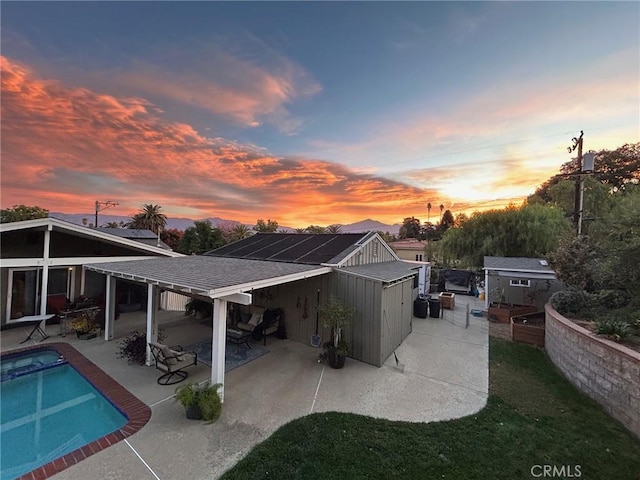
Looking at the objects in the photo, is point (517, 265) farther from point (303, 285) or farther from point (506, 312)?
point (303, 285)

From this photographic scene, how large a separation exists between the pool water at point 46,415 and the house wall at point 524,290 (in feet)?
52.0

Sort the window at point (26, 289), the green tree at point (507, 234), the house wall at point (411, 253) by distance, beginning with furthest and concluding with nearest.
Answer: the house wall at point (411, 253) → the green tree at point (507, 234) → the window at point (26, 289)

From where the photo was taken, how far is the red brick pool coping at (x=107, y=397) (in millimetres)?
3783

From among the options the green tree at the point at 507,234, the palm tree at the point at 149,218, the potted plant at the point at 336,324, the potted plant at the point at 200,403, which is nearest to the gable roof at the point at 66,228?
the potted plant at the point at 200,403

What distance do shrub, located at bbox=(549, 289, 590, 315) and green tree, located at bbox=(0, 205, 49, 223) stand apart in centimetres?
4954

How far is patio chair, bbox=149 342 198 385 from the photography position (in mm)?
6346

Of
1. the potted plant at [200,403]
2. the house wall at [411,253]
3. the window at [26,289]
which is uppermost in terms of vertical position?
the house wall at [411,253]

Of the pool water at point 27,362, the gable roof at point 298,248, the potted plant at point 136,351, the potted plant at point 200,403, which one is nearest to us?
the potted plant at point 200,403

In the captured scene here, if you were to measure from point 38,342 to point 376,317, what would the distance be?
1076 centimetres

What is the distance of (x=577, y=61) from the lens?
31.1 ft

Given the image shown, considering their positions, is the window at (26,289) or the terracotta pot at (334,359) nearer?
the terracotta pot at (334,359)

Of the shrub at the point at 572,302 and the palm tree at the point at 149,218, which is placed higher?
the palm tree at the point at 149,218

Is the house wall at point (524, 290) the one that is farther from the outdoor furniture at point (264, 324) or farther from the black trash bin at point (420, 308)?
the outdoor furniture at point (264, 324)

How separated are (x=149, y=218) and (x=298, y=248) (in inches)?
1716
